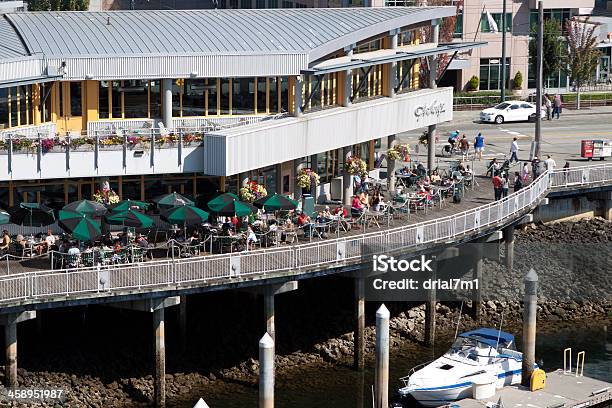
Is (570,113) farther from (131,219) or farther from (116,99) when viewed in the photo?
(131,219)

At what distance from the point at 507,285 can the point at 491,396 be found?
14.2 meters

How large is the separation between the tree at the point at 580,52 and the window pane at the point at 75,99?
48.2 metres

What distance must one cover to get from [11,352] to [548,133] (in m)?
45.9

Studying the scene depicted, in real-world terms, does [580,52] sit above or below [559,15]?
below

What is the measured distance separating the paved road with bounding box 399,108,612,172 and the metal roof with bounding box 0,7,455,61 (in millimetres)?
13188

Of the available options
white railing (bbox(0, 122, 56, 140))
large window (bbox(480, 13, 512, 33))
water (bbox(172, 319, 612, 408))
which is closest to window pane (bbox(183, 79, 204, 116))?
white railing (bbox(0, 122, 56, 140))

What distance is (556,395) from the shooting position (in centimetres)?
5600

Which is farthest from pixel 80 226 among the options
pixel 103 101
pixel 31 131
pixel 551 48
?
pixel 551 48

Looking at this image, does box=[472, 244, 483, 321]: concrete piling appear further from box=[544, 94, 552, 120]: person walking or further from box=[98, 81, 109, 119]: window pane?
box=[544, 94, 552, 120]: person walking

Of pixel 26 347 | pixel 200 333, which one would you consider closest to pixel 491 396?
pixel 200 333

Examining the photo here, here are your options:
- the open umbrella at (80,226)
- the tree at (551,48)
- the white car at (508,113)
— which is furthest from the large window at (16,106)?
the tree at (551,48)

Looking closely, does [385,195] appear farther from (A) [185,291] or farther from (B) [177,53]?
(A) [185,291]

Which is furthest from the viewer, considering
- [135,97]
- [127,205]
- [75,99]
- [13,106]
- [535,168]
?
[535,168]

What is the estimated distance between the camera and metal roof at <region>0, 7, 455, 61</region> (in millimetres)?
63594
